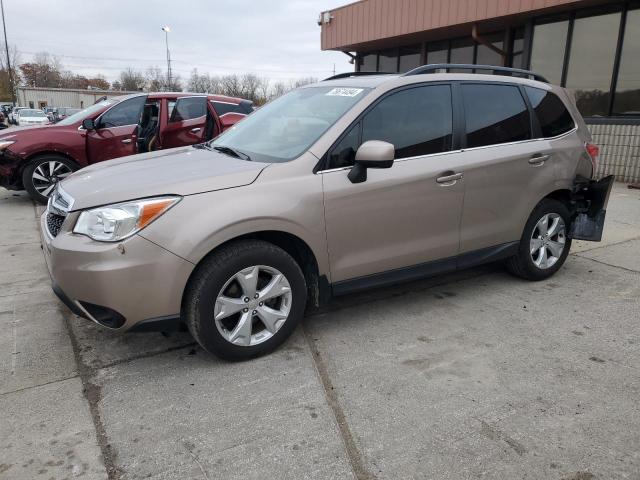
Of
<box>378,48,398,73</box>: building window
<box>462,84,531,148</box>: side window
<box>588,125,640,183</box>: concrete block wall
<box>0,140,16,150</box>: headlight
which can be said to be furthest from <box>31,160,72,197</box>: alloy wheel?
<box>378,48,398,73</box>: building window

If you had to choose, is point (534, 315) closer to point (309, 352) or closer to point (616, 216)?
point (309, 352)

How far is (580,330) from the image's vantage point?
3557mm

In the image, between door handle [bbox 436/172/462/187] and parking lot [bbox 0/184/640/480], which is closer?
parking lot [bbox 0/184/640/480]

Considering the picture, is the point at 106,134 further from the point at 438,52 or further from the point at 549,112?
the point at 438,52

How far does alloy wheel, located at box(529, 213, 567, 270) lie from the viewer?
14.4 feet

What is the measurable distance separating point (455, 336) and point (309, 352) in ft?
3.40

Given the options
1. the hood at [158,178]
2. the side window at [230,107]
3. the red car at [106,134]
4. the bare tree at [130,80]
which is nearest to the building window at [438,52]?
the side window at [230,107]

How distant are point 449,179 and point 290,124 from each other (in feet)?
4.07

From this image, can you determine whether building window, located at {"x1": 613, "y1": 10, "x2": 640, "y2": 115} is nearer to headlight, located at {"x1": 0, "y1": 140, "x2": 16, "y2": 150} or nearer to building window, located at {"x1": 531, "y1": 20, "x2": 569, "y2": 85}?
building window, located at {"x1": 531, "y1": 20, "x2": 569, "y2": 85}

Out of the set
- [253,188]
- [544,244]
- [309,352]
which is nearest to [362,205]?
[253,188]

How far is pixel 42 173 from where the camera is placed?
7.55 meters

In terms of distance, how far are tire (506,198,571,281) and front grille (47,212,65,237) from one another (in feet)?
11.7

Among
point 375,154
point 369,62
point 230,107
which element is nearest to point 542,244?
point 375,154

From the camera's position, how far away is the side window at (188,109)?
8.09 meters
